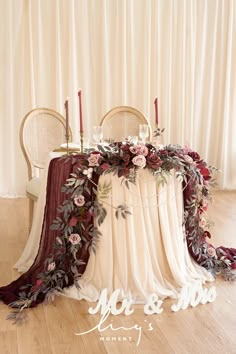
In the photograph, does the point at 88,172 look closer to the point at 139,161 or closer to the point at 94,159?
the point at 94,159

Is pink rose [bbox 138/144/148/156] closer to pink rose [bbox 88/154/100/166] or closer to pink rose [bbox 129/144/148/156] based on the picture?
pink rose [bbox 129/144/148/156]

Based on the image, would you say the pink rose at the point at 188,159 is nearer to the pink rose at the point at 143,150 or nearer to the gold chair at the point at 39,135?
the pink rose at the point at 143,150

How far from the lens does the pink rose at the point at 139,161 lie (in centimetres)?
254

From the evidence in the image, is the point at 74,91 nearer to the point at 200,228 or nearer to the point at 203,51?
the point at 203,51

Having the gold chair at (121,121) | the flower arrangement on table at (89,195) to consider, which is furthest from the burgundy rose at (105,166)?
the gold chair at (121,121)

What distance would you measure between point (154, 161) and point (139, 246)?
0.48 meters

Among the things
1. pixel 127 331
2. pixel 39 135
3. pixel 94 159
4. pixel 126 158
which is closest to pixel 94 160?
pixel 94 159

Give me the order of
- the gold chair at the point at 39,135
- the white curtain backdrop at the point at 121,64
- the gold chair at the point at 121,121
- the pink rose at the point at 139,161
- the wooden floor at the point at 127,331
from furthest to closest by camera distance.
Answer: the white curtain backdrop at the point at 121,64, the gold chair at the point at 121,121, the gold chair at the point at 39,135, the pink rose at the point at 139,161, the wooden floor at the point at 127,331

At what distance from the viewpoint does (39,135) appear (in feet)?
12.4

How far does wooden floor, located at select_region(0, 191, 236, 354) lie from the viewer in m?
2.16

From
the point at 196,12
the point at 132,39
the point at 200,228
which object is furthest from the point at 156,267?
the point at 196,12

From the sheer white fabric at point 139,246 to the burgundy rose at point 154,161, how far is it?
0.06 meters

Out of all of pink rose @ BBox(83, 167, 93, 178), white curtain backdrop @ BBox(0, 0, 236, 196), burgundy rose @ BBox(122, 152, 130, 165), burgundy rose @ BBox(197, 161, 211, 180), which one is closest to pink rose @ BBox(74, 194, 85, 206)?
pink rose @ BBox(83, 167, 93, 178)

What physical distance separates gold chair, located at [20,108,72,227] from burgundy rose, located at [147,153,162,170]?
4.17 ft
